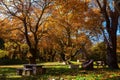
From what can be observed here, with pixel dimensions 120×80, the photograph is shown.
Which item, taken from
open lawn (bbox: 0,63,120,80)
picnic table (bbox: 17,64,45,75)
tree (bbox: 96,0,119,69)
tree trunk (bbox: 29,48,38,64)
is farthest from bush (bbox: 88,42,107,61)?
picnic table (bbox: 17,64,45,75)

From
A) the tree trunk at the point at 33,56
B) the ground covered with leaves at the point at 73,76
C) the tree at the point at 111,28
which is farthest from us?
the tree trunk at the point at 33,56

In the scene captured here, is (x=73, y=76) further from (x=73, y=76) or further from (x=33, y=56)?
(x=33, y=56)

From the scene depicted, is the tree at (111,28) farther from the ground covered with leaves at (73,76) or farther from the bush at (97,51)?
the bush at (97,51)

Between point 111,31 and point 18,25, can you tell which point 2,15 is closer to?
point 18,25

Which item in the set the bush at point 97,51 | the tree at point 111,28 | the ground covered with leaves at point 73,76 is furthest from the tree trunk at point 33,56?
the bush at point 97,51

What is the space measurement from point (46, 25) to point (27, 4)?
7.54 metres

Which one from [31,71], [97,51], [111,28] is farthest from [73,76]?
[97,51]

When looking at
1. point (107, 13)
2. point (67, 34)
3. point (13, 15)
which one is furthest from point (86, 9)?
point (67, 34)

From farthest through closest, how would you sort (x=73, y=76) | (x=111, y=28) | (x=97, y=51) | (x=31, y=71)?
(x=97, y=51), (x=111, y=28), (x=31, y=71), (x=73, y=76)

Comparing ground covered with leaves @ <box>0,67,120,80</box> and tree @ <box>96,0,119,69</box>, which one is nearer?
ground covered with leaves @ <box>0,67,120,80</box>

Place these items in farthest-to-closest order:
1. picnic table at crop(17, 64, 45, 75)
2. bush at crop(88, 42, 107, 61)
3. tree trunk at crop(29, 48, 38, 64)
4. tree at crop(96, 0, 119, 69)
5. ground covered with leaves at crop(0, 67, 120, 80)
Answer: bush at crop(88, 42, 107, 61)
tree trunk at crop(29, 48, 38, 64)
tree at crop(96, 0, 119, 69)
picnic table at crop(17, 64, 45, 75)
ground covered with leaves at crop(0, 67, 120, 80)

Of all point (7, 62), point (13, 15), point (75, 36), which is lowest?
point (7, 62)

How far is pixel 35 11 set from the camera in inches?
1297

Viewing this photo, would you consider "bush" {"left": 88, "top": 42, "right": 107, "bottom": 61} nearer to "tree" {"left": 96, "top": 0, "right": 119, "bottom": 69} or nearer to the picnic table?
"tree" {"left": 96, "top": 0, "right": 119, "bottom": 69}
